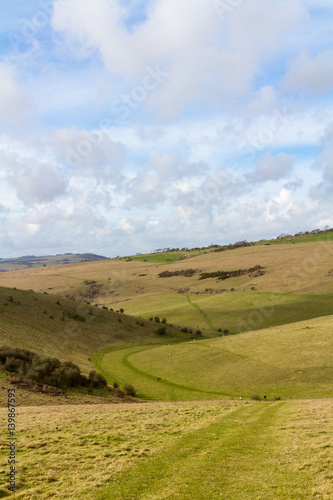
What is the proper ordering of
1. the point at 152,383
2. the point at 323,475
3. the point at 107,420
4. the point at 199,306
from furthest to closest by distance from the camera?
the point at 199,306 → the point at 152,383 → the point at 107,420 → the point at 323,475

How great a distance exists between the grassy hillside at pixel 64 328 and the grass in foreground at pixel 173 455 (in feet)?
102

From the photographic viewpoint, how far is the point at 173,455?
1667cm

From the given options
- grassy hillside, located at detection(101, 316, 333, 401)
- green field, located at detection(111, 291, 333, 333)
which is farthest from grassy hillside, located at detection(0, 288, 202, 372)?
green field, located at detection(111, 291, 333, 333)

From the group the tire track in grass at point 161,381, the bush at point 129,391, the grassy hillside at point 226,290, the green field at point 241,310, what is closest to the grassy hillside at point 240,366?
the tire track in grass at point 161,381

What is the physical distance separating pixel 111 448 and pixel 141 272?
181058 mm

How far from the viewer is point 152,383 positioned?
49.4m

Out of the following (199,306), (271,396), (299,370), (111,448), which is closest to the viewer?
(111,448)

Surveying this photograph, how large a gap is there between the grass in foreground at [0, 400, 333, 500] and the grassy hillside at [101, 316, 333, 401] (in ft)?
53.9

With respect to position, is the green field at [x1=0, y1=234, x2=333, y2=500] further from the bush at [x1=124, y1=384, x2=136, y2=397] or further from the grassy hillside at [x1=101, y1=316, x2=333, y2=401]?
the bush at [x1=124, y1=384, x2=136, y2=397]

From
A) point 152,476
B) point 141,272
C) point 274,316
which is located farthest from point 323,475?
point 141,272

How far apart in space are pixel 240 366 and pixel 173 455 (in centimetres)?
3648

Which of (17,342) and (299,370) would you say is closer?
(299,370)

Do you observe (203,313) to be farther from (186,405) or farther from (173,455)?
(173,455)

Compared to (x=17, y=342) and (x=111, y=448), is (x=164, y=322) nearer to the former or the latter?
(x=17, y=342)
